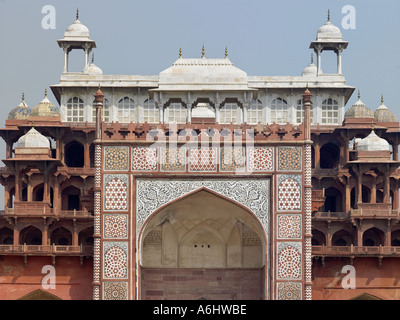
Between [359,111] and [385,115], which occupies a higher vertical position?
[359,111]

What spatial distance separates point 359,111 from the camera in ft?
173

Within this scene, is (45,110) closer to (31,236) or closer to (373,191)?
(31,236)

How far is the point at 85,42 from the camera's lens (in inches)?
2201

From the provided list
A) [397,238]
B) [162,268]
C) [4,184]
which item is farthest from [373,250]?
[4,184]

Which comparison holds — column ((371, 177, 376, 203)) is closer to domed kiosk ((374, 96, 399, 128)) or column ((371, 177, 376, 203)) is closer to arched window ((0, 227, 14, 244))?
domed kiosk ((374, 96, 399, 128))

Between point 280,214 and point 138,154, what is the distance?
4.94 m

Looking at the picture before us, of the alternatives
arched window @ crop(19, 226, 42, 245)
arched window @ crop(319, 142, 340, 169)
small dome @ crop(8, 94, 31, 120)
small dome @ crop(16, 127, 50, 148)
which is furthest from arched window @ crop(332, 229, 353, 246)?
small dome @ crop(8, 94, 31, 120)

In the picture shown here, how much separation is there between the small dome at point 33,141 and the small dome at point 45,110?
6.93ft

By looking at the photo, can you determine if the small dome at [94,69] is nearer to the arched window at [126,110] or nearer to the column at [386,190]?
the arched window at [126,110]

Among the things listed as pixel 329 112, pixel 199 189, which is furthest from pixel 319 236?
pixel 199 189

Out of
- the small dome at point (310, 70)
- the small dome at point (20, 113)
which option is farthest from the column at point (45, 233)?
the small dome at point (310, 70)

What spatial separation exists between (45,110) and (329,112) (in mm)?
11727

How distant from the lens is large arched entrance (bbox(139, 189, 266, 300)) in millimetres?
44500
